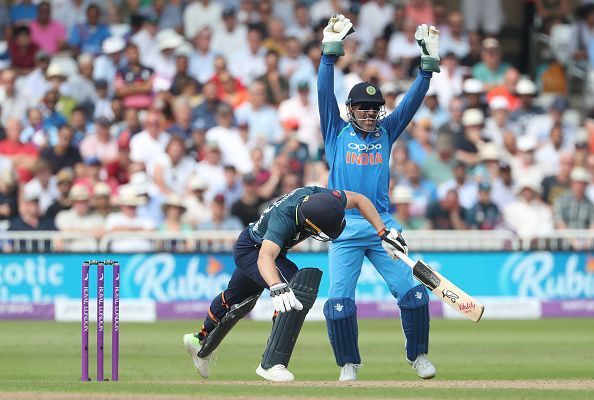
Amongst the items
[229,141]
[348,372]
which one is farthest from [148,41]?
[348,372]

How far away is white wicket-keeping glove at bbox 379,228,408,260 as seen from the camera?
981cm

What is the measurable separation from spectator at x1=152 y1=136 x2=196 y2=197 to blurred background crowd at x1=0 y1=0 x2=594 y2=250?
0.08 ft

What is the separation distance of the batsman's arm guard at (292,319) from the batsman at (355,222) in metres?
0.45

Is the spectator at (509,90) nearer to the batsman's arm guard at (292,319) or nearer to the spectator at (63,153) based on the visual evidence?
the spectator at (63,153)

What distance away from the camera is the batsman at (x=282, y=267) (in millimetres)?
9336

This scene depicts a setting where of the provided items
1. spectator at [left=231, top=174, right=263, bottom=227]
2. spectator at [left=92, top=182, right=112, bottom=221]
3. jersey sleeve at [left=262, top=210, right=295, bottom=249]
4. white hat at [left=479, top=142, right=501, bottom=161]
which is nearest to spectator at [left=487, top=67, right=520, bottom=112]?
white hat at [left=479, top=142, right=501, bottom=161]

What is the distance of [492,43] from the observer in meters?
20.2

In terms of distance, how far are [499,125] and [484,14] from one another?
10.3 feet

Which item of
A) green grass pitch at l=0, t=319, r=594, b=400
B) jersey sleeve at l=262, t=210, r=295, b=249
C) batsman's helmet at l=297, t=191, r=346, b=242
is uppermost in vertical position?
batsman's helmet at l=297, t=191, r=346, b=242

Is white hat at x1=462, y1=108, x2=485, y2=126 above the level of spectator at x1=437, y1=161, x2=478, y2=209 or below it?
above

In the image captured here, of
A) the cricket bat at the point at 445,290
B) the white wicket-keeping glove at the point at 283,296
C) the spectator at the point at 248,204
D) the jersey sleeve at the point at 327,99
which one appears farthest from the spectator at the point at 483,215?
the white wicket-keeping glove at the point at 283,296

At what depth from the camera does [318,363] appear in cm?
1247

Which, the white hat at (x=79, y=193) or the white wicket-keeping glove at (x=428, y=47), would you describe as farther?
the white hat at (x=79, y=193)

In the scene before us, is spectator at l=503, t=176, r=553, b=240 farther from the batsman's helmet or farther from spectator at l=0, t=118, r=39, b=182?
the batsman's helmet
